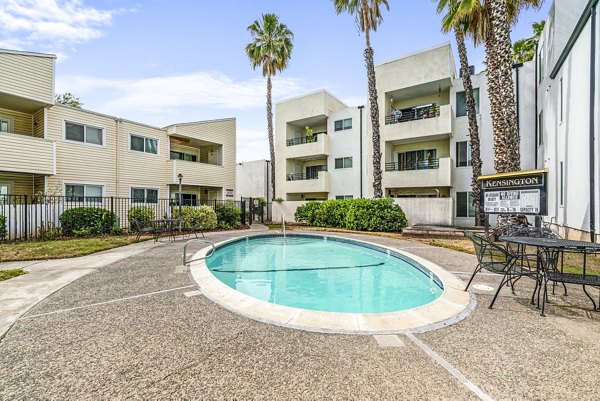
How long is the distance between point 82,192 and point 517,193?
802 inches

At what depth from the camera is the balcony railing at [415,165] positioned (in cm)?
1745

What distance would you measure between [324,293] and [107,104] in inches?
806

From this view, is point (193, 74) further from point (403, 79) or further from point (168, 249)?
point (403, 79)

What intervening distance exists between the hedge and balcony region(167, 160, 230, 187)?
786cm

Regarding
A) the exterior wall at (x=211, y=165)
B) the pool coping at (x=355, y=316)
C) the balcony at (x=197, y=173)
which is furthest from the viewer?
the exterior wall at (x=211, y=165)

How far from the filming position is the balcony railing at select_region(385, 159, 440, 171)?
17.5 m

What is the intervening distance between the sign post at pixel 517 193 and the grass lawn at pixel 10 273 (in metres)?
14.3

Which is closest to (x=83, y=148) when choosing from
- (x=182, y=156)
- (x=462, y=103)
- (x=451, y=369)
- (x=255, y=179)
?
(x=182, y=156)

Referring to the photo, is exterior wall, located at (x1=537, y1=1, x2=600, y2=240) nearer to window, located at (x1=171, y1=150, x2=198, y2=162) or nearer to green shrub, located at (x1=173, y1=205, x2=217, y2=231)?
green shrub, located at (x1=173, y1=205, x2=217, y2=231)

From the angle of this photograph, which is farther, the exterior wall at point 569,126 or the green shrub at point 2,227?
the green shrub at point 2,227

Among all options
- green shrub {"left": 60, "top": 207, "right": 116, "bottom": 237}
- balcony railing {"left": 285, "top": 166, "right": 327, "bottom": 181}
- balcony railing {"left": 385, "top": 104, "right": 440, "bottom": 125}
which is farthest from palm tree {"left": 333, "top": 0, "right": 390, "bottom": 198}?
green shrub {"left": 60, "top": 207, "right": 116, "bottom": 237}

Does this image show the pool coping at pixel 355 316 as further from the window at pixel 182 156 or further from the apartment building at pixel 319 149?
the window at pixel 182 156

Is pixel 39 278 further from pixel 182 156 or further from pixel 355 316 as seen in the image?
pixel 182 156

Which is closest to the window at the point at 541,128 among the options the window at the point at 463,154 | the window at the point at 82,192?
the window at the point at 463,154
